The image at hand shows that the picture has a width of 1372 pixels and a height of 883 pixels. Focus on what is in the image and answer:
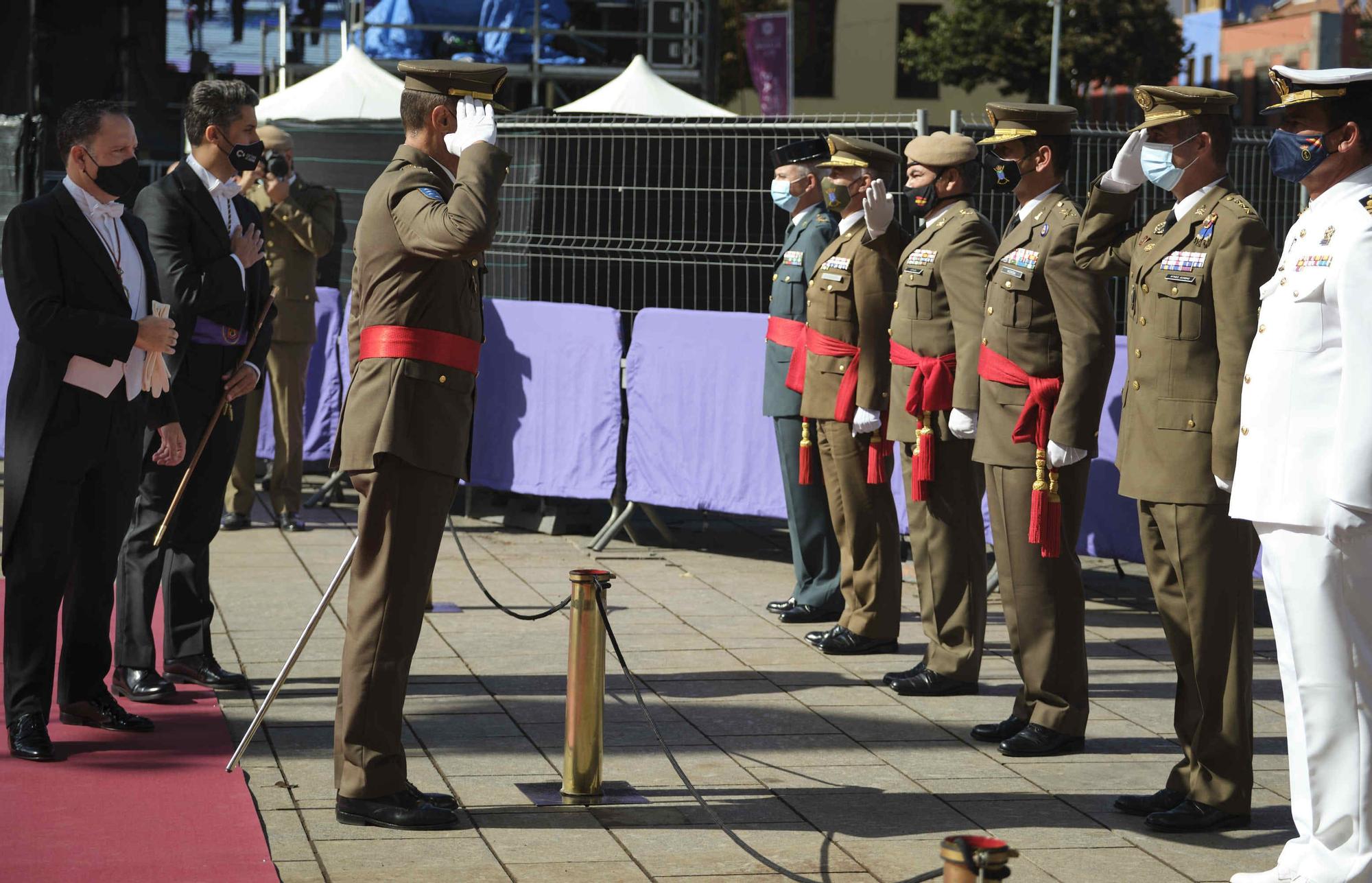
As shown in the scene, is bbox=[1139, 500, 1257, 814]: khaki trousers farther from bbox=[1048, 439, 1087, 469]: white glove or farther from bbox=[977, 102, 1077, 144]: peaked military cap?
bbox=[977, 102, 1077, 144]: peaked military cap

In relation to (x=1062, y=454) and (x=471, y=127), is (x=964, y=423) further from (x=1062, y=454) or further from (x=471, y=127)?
(x=471, y=127)

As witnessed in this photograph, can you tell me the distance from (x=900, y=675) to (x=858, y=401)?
129cm

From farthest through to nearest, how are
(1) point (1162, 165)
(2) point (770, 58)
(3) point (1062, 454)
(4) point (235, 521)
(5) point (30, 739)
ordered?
(2) point (770, 58), (4) point (235, 521), (3) point (1062, 454), (5) point (30, 739), (1) point (1162, 165)

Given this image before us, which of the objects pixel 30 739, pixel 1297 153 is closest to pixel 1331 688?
pixel 1297 153

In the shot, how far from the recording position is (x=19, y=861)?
15.2 ft

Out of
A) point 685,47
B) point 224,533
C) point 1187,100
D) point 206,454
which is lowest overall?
point 224,533

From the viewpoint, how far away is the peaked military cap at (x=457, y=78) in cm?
494

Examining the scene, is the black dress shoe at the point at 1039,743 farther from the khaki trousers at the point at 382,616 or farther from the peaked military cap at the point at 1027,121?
the khaki trousers at the point at 382,616

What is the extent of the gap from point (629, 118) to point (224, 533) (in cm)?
410

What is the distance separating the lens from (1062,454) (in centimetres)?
578

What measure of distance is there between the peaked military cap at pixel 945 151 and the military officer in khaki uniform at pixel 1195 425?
1.53 metres

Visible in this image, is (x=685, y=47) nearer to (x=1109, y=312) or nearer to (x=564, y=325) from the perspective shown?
(x=564, y=325)

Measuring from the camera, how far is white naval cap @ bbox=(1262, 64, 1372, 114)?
14.1 ft

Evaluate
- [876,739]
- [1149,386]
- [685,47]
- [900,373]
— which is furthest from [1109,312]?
[685,47]
